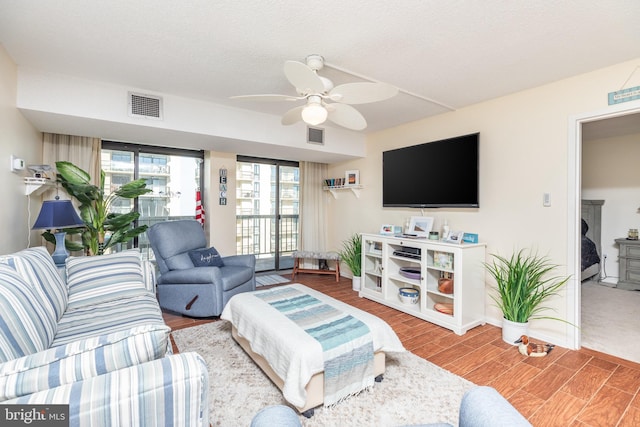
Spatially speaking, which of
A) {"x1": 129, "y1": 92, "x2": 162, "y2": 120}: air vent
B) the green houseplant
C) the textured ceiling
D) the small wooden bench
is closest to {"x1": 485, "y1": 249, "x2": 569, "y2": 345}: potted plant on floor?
the textured ceiling

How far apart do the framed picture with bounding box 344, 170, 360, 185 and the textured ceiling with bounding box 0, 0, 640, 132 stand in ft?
6.89

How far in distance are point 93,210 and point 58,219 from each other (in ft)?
2.56

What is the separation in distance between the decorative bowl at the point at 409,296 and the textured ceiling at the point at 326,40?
219 cm

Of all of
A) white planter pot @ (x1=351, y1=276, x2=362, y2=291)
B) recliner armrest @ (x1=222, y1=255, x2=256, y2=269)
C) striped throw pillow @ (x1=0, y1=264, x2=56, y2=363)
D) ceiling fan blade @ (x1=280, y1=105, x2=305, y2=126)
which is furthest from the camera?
white planter pot @ (x1=351, y1=276, x2=362, y2=291)

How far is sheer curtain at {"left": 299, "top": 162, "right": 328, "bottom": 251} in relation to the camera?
17.3 ft

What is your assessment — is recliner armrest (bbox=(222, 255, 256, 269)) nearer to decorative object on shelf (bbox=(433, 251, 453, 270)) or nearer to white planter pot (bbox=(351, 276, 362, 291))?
white planter pot (bbox=(351, 276, 362, 291))

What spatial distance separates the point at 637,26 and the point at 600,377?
234cm

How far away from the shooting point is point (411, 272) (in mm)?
3467

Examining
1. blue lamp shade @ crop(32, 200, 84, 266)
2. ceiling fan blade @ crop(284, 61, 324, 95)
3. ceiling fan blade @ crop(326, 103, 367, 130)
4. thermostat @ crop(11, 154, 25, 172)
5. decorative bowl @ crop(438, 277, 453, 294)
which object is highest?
ceiling fan blade @ crop(284, 61, 324, 95)

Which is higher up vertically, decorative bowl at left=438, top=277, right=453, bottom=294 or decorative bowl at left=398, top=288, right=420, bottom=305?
decorative bowl at left=438, top=277, right=453, bottom=294

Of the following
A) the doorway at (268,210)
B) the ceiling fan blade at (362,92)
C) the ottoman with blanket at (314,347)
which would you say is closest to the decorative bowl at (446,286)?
the ottoman with blanket at (314,347)

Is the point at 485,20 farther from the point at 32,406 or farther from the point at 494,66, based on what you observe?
the point at 32,406

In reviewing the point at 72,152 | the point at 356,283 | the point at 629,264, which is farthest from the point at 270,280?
the point at 629,264

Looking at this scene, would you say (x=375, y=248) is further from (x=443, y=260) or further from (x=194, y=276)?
(x=194, y=276)
